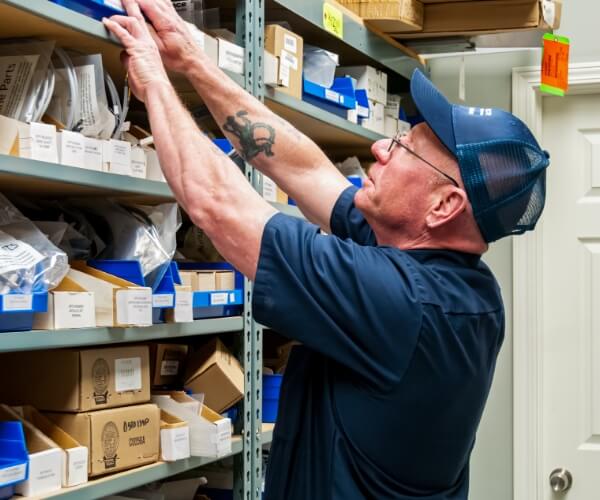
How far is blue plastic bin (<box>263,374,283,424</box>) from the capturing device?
277 centimetres

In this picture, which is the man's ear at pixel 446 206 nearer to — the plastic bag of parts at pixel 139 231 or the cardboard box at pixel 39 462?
the plastic bag of parts at pixel 139 231

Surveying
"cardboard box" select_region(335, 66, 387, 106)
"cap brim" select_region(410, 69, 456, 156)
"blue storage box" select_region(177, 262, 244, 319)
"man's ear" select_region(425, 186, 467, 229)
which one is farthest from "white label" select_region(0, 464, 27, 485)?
"cardboard box" select_region(335, 66, 387, 106)

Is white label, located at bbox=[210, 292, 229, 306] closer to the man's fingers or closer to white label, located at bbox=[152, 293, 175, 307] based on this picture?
white label, located at bbox=[152, 293, 175, 307]

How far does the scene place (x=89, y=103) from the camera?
6.68ft

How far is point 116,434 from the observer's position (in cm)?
211

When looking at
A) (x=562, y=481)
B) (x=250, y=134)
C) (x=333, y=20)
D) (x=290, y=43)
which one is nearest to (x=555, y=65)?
(x=333, y=20)

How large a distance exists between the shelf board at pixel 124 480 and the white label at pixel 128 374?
0.59 ft

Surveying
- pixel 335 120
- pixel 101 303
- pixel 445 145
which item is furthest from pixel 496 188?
pixel 335 120

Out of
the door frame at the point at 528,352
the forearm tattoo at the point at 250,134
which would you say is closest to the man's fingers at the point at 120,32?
the forearm tattoo at the point at 250,134

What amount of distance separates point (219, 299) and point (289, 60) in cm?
72

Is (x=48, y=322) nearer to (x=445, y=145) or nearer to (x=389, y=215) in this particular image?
(x=389, y=215)

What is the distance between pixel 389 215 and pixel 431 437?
1.42ft

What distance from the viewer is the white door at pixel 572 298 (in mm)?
3879

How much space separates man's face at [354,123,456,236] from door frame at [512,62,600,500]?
6.66 ft
